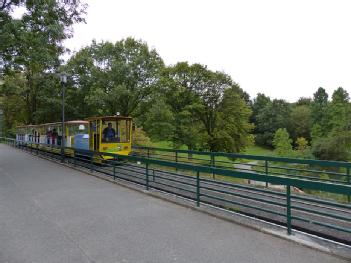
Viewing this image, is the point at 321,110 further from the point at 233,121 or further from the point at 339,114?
the point at 233,121

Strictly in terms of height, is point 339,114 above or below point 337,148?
above

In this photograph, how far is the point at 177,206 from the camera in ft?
24.6

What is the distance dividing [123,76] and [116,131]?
10.5 m

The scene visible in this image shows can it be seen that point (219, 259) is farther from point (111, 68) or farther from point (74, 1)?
point (111, 68)

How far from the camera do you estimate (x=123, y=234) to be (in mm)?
5613

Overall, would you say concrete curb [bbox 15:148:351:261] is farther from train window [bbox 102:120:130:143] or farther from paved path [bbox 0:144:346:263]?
train window [bbox 102:120:130:143]

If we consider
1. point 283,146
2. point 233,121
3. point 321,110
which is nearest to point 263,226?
point 233,121

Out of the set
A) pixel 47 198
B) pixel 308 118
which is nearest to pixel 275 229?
pixel 47 198

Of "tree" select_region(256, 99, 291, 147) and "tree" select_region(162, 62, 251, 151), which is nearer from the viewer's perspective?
"tree" select_region(162, 62, 251, 151)

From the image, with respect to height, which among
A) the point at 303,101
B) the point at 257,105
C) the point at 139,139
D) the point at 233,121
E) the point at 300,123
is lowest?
the point at 139,139

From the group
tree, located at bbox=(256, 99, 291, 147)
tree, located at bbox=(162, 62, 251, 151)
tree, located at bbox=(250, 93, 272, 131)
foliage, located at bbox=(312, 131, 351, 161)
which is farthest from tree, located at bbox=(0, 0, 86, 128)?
tree, located at bbox=(250, 93, 272, 131)

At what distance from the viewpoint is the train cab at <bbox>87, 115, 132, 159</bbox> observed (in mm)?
16219

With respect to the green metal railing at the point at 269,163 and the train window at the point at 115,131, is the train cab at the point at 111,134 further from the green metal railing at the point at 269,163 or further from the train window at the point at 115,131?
the green metal railing at the point at 269,163

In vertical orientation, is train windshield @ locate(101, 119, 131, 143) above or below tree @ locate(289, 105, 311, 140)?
below
